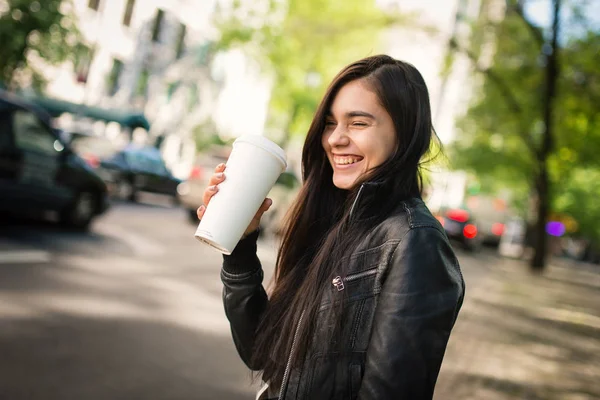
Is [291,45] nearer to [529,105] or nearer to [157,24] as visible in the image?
[157,24]

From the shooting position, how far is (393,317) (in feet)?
4.35

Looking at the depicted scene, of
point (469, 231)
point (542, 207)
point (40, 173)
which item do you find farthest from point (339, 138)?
point (469, 231)

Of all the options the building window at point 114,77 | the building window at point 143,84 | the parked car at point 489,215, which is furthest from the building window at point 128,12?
the parked car at point 489,215

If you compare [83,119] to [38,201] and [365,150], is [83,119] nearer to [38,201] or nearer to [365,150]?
[38,201]

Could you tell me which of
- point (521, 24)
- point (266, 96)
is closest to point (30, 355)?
point (521, 24)

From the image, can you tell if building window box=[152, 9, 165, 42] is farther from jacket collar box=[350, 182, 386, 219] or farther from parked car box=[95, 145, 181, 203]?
jacket collar box=[350, 182, 386, 219]

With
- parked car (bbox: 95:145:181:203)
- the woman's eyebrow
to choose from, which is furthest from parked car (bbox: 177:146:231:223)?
the woman's eyebrow

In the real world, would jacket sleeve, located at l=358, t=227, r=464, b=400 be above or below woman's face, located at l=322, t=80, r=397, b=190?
below

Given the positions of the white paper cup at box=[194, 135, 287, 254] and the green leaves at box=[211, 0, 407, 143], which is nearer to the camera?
the white paper cup at box=[194, 135, 287, 254]

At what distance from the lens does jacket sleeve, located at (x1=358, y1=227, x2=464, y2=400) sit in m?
1.30

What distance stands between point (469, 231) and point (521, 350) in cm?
1879

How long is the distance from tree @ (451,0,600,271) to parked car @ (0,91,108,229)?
1229cm

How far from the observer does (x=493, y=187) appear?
4088 cm

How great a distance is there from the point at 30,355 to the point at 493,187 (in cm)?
3983
